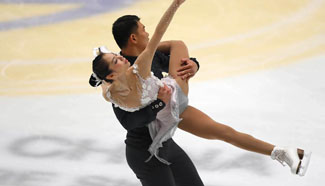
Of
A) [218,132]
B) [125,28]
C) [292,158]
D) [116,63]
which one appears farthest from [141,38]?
[292,158]

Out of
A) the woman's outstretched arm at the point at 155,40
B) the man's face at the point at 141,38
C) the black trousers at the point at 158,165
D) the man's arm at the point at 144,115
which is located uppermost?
the man's face at the point at 141,38

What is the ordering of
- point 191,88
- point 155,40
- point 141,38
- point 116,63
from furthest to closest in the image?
point 191,88 → point 141,38 → point 116,63 → point 155,40

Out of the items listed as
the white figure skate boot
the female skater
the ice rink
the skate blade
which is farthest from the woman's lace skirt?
the ice rink

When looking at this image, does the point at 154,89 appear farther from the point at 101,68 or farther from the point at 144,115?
the point at 101,68

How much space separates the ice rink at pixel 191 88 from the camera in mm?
4508

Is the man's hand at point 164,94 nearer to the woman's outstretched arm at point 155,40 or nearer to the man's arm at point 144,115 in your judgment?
the man's arm at point 144,115

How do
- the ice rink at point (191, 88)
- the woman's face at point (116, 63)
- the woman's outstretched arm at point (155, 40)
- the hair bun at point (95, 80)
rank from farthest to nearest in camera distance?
the ice rink at point (191, 88), the hair bun at point (95, 80), the woman's face at point (116, 63), the woman's outstretched arm at point (155, 40)

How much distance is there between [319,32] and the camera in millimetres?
6898

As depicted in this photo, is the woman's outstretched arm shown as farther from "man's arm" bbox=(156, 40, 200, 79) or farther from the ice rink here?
the ice rink

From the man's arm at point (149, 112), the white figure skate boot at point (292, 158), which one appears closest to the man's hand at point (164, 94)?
the man's arm at point (149, 112)

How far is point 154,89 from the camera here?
9.52ft

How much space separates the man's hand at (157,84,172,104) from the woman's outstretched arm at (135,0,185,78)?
0.48 ft

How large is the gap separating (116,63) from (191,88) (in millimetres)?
3030

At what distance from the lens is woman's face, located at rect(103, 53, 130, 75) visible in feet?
9.36
